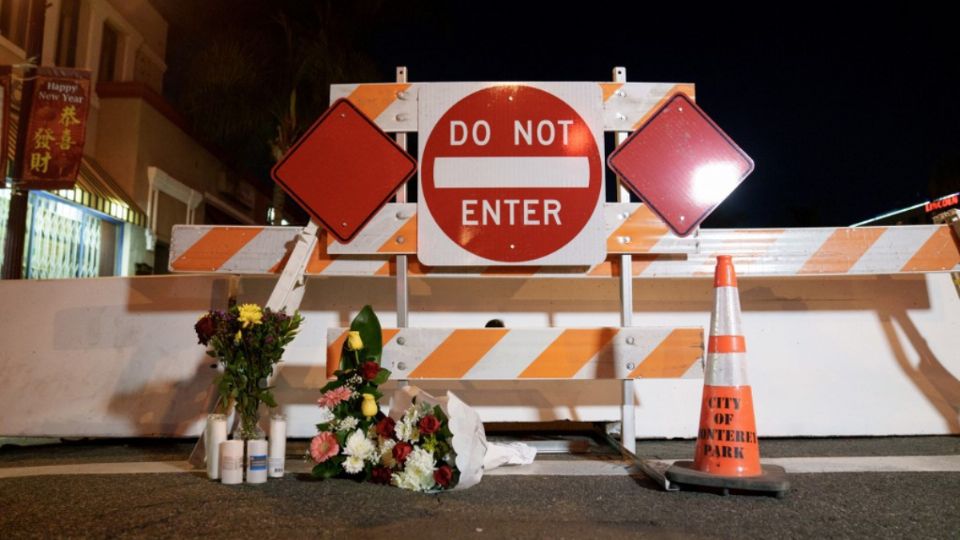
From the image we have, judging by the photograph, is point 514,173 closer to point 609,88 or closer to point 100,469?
point 609,88

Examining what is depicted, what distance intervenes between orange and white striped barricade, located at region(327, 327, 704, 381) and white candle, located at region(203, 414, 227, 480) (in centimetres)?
73

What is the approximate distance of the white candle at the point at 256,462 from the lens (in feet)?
11.1

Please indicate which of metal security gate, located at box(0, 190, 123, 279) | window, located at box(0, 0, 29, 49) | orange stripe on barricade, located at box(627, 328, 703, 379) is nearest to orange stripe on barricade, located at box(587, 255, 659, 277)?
orange stripe on barricade, located at box(627, 328, 703, 379)

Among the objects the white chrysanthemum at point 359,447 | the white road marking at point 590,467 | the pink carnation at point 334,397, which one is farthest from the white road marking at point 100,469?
the white chrysanthemum at point 359,447

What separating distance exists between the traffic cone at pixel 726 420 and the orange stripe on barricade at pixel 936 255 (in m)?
1.56

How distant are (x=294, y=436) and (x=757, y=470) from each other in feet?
9.94

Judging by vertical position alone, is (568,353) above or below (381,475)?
above

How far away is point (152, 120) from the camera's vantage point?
1780cm

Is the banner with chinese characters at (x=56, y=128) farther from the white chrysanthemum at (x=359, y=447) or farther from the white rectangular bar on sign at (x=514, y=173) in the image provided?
the white chrysanthemum at (x=359, y=447)

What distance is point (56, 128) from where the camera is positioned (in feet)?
39.1

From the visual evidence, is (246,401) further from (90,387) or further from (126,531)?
(90,387)

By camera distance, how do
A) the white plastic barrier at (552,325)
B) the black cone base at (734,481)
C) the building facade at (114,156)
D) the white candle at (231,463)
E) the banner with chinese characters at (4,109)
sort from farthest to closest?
the building facade at (114,156), the banner with chinese characters at (4,109), the white plastic barrier at (552,325), the white candle at (231,463), the black cone base at (734,481)

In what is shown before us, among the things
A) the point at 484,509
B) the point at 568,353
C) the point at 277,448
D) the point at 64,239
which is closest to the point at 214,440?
the point at 277,448

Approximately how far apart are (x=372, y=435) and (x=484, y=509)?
875 mm
